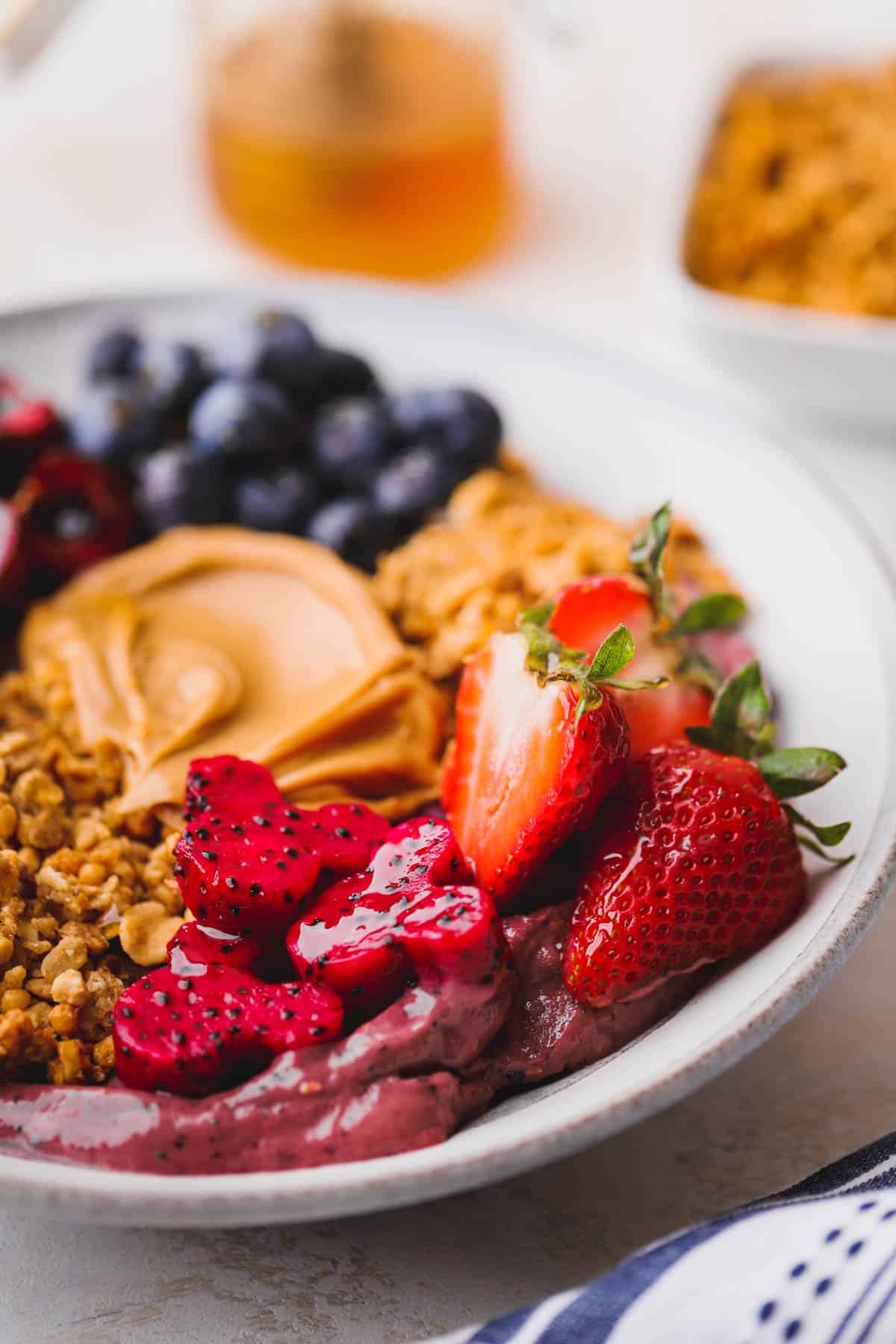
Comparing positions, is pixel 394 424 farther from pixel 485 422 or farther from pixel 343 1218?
pixel 343 1218

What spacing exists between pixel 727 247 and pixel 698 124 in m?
0.32

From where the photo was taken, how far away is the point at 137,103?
330 cm

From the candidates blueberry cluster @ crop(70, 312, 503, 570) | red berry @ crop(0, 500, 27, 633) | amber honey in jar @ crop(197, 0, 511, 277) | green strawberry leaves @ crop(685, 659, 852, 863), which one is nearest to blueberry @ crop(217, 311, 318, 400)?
blueberry cluster @ crop(70, 312, 503, 570)

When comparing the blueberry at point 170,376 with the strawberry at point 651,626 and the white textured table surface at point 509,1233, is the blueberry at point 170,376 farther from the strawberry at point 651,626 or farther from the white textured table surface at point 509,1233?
the white textured table surface at point 509,1233

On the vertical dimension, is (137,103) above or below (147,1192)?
above

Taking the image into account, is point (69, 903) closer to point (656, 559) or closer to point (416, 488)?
point (656, 559)

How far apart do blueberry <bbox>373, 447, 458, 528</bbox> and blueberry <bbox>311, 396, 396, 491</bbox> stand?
39 millimetres

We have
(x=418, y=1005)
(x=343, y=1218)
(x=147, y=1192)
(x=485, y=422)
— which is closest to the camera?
(x=147, y=1192)

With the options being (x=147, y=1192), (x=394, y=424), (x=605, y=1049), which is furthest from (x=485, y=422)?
(x=147, y=1192)

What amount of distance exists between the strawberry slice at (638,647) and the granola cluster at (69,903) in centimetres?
51

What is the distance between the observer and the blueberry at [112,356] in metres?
2.15

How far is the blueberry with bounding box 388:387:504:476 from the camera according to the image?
6.74 feet

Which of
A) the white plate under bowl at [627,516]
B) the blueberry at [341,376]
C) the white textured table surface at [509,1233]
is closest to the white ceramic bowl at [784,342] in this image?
the white textured table surface at [509,1233]

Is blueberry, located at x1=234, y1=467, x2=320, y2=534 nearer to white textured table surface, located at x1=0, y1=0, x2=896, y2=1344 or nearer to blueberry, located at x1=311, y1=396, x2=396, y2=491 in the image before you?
blueberry, located at x1=311, y1=396, x2=396, y2=491
